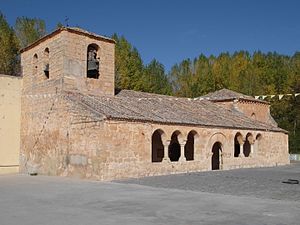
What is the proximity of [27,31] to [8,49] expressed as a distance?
2.72 metres

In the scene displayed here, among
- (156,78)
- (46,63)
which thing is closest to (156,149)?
(46,63)

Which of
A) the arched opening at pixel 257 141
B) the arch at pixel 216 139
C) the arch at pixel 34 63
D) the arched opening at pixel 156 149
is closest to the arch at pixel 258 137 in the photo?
the arched opening at pixel 257 141

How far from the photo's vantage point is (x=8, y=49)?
3059 cm

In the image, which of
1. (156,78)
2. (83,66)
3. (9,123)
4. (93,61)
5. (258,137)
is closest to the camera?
(83,66)

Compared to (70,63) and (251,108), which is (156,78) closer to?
(251,108)

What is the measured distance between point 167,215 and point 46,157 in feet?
41.2

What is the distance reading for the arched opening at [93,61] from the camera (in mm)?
20359

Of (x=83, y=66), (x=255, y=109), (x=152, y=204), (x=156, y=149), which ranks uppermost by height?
(x=83, y=66)

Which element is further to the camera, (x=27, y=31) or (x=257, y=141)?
(x=27, y=31)

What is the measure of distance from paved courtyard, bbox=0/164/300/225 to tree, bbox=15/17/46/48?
2086 centimetres

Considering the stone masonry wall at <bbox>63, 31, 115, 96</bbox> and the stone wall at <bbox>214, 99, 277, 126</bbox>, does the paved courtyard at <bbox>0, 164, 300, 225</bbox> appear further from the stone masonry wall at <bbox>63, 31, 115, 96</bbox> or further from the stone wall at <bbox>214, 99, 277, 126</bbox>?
the stone wall at <bbox>214, 99, 277, 126</bbox>

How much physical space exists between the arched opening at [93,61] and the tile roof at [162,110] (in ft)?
5.30

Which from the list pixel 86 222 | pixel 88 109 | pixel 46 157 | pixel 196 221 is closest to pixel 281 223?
pixel 196 221

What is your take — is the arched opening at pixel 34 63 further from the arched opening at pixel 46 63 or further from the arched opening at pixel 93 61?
the arched opening at pixel 93 61
